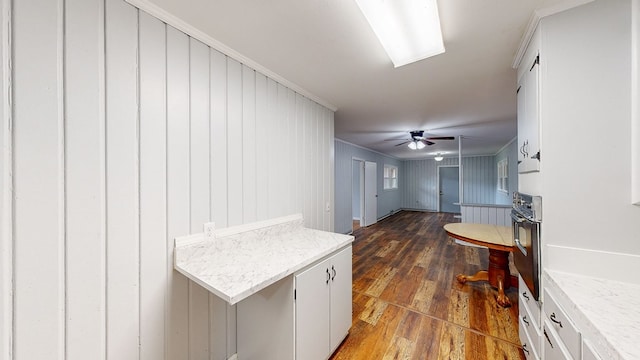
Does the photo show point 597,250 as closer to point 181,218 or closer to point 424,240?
point 181,218

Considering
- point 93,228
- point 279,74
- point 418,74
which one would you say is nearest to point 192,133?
point 93,228

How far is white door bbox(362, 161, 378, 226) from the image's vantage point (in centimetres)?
617

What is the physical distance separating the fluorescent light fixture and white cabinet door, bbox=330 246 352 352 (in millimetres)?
1489

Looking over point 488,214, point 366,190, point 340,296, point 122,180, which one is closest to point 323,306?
point 340,296

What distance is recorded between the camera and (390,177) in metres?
8.04

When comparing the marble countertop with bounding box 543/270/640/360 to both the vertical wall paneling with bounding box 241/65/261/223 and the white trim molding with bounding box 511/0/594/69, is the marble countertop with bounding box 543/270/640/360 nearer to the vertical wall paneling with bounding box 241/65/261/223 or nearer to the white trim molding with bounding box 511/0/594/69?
the white trim molding with bounding box 511/0/594/69

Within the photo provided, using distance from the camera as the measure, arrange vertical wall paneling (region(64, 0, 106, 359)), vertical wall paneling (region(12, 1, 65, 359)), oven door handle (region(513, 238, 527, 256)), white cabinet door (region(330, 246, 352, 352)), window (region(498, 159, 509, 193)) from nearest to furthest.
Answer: vertical wall paneling (region(12, 1, 65, 359))
vertical wall paneling (region(64, 0, 106, 359))
oven door handle (region(513, 238, 527, 256))
white cabinet door (region(330, 246, 352, 352))
window (region(498, 159, 509, 193))

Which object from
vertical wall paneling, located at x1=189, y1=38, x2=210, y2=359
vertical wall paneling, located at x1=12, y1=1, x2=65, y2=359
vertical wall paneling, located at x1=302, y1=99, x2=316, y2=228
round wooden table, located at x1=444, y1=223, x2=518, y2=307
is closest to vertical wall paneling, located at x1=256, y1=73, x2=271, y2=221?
vertical wall paneling, located at x1=189, y1=38, x2=210, y2=359

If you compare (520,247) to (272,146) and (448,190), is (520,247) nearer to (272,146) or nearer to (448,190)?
(272,146)

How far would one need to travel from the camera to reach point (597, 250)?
3.43 ft

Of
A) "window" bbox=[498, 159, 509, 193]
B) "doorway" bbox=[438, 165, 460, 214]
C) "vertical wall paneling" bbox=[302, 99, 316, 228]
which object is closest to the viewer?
"vertical wall paneling" bbox=[302, 99, 316, 228]

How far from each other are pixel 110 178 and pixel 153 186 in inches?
6.9

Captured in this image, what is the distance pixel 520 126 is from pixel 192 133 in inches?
90.8

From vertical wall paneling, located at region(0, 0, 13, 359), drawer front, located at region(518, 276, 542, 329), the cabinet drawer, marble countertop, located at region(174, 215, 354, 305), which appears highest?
vertical wall paneling, located at region(0, 0, 13, 359)
